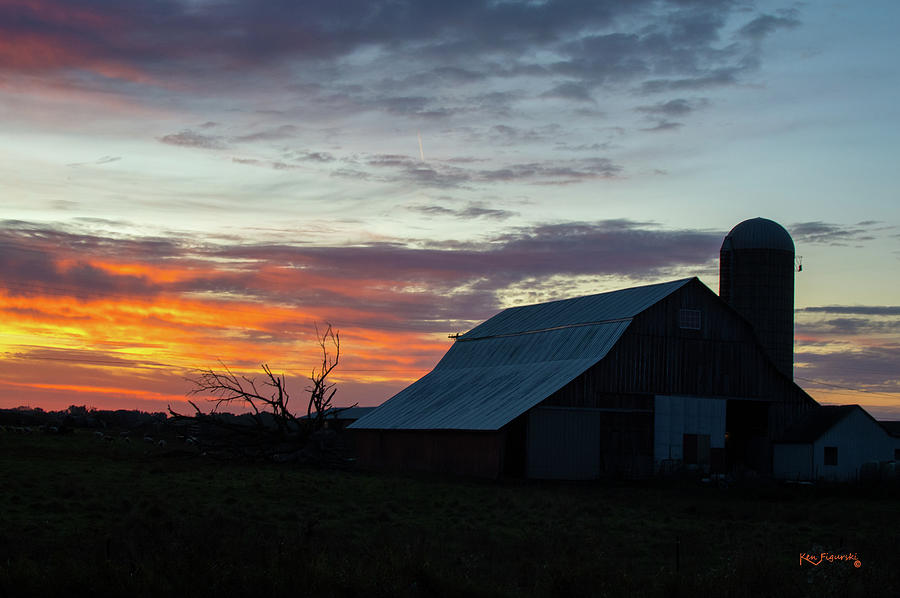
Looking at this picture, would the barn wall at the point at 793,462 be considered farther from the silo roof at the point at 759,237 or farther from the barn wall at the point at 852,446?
the silo roof at the point at 759,237

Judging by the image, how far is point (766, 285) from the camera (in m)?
50.2

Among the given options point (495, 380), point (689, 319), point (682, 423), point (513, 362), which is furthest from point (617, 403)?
point (513, 362)

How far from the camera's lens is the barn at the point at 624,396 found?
1510 inches

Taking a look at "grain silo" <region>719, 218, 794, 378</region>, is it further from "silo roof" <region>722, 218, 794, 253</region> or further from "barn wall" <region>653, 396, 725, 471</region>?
"barn wall" <region>653, 396, 725, 471</region>

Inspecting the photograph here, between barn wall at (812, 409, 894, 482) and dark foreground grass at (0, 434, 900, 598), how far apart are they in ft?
17.3

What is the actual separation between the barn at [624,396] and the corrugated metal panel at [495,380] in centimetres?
10

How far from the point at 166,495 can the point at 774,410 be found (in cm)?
2863

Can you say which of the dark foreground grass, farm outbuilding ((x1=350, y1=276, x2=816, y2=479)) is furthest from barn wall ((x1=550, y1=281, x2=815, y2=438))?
the dark foreground grass

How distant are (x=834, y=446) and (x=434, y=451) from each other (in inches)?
682

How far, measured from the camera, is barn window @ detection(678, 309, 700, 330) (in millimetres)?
42188

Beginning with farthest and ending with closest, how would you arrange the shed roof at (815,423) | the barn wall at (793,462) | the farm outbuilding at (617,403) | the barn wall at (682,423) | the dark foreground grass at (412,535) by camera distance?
the shed roof at (815,423), the barn wall at (793,462), the barn wall at (682,423), the farm outbuilding at (617,403), the dark foreground grass at (412,535)

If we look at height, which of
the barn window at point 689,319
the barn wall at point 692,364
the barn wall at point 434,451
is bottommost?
the barn wall at point 434,451

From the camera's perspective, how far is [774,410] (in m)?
44.2
